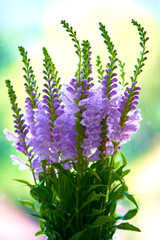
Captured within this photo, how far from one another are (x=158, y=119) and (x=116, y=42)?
31 cm

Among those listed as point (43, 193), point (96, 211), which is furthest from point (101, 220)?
point (43, 193)

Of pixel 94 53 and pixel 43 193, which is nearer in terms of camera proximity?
pixel 43 193

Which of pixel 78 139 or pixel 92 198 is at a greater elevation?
pixel 78 139

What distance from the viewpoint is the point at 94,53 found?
1312 millimetres

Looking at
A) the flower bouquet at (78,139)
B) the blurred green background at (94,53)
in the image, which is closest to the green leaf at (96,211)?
the flower bouquet at (78,139)

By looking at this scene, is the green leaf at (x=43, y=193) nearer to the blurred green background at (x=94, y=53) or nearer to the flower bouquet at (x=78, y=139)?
the flower bouquet at (x=78, y=139)

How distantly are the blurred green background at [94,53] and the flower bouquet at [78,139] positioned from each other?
473 millimetres

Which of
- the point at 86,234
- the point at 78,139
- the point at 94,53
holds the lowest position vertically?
the point at 86,234

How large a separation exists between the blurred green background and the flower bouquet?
0.47 metres

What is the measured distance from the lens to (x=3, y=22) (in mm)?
1284

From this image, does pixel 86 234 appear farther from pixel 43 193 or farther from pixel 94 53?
pixel 94 53

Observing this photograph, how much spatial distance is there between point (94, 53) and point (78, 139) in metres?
0.64

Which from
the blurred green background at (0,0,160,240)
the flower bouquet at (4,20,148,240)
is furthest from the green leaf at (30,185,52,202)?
the blurred green background at (0,0,160,240)

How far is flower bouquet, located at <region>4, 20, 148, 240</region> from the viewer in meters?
0.74
